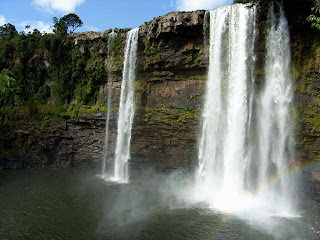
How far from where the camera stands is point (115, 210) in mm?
13547

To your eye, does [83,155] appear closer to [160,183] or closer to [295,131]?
[160,183]

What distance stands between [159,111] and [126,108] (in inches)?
114

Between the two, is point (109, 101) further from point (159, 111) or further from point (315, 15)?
point (315, 15)

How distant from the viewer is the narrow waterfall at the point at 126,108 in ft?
69.5

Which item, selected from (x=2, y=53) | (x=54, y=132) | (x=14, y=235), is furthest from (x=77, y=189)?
(x=2, y=53)

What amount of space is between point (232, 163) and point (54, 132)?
15032mm

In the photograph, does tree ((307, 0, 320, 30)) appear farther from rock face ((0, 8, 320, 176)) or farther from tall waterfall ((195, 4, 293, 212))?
rock face ((0, 8, 320, 176))

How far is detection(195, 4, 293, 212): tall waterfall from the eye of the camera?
1575 centimetres

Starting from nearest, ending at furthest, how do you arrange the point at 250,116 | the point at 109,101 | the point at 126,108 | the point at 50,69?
1. the point at 250,116
2. the point at 126,108
3. the point at 109,101
4. the point at 50,69

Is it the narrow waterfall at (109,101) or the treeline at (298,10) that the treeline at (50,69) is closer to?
the narrow waterfall at (109,101)

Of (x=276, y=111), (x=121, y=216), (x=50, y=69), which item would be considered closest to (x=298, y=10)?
A: (x=276, y=111)

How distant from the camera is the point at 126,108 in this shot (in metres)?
21.5

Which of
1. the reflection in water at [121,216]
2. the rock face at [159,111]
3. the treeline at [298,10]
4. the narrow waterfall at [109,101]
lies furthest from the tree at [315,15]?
the narrow waterfall at [109,101]

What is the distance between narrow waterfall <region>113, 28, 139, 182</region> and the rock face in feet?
1.58
